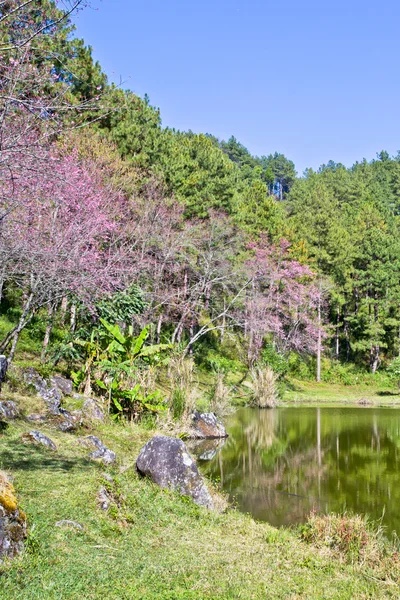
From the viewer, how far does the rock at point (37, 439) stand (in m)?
7.62

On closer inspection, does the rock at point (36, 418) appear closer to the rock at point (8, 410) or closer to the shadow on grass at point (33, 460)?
the rock at point (8, 410)

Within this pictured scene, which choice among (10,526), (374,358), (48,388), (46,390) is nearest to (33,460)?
(10,526)

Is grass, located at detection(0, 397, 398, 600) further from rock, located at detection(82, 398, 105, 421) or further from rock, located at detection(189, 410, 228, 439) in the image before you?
rock, located at detection(189, 410, 228, 439)

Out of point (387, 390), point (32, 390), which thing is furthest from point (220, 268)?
point (32, 390)

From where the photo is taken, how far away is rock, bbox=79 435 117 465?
7936mm

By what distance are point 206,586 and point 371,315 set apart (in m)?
34.6

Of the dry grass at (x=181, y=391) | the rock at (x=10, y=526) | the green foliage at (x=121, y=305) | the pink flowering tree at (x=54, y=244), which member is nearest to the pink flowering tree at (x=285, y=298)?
the pink flowering tree at (x=54, y=244)

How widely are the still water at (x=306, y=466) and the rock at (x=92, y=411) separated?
2349 millimetres

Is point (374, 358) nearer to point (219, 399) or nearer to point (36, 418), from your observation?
point (219, 399)

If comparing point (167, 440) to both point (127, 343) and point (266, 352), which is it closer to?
point (127, 343)

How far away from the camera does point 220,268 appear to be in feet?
81.8

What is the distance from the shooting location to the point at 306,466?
11289mm

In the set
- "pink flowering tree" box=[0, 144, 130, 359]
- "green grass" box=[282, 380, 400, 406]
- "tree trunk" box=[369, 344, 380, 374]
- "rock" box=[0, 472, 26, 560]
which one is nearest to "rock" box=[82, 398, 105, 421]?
"pink flowering tree" box=[0, 144, 130, 359]

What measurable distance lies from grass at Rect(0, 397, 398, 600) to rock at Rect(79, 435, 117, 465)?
30.9 inches
